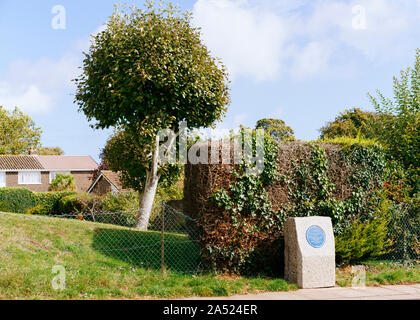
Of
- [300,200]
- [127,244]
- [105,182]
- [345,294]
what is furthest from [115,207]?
[105,182]

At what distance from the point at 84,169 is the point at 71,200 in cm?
2474

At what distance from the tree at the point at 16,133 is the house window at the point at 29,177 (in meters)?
5.90

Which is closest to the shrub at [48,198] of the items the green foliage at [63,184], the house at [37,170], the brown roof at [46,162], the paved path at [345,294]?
the green foliage at [63,184]

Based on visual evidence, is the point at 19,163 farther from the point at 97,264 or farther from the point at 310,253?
the point at 310,253

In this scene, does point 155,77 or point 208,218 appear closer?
point 208,218

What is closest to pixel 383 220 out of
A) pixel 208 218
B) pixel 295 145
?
pixel 295 145

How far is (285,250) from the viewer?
8664 millimetres

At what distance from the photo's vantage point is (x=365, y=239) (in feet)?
31.4

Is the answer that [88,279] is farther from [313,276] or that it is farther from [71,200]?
[71,200]

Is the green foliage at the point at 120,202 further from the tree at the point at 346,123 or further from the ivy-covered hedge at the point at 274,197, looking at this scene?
the tree at the point at 346,123

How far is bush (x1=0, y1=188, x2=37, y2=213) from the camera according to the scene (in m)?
29.9

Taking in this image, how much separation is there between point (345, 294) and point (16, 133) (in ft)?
155

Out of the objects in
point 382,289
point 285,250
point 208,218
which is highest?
point 208,218
